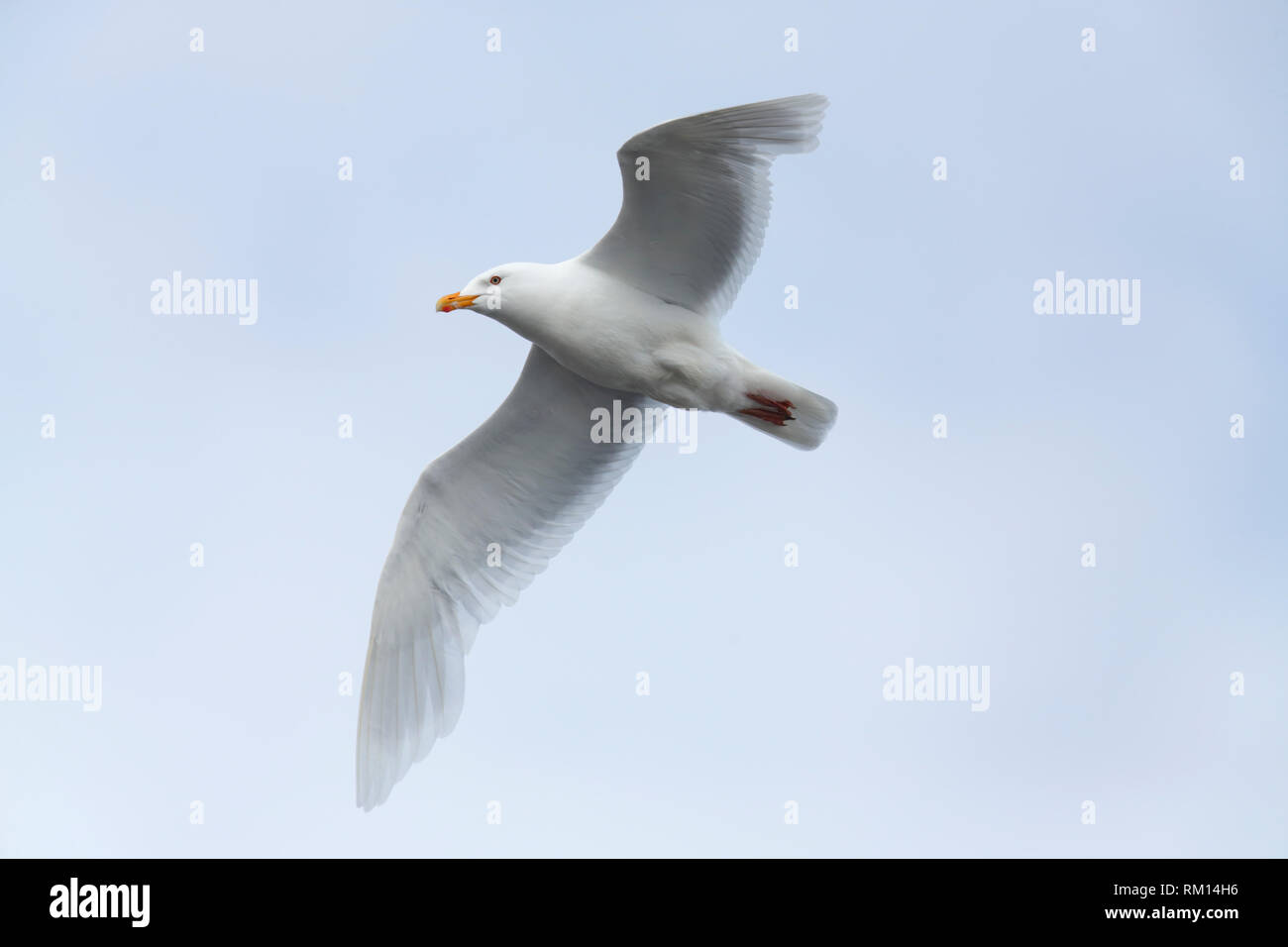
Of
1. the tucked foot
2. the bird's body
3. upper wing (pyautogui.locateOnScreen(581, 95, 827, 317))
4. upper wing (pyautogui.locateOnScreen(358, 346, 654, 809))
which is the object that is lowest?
upper wing (pyautogui.locateOnScreen(358, 346, 654, 809))

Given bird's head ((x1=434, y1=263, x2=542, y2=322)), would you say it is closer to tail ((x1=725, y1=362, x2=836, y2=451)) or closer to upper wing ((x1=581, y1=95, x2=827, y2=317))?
upper wing ((x1=581, y1=95, x2=827, y2=317))

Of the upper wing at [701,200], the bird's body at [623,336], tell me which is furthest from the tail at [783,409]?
the upper wing at [701,200]

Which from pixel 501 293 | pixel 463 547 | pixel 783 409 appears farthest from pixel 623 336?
pixel 463 547

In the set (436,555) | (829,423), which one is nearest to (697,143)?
(829,423)

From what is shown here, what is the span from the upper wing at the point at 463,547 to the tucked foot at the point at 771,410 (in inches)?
40.8

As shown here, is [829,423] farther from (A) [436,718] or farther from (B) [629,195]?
(A) [436,718]

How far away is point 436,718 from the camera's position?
32.1 ft

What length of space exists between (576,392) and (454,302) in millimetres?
1254

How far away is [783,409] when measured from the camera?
8.96 m

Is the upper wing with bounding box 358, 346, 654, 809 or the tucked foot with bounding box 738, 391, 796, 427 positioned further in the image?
the upper wing with bounding box 358, 346, 654, 809

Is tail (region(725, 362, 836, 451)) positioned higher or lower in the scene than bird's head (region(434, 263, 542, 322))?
lower

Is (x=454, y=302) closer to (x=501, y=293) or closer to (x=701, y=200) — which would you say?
(x=501, y=293)

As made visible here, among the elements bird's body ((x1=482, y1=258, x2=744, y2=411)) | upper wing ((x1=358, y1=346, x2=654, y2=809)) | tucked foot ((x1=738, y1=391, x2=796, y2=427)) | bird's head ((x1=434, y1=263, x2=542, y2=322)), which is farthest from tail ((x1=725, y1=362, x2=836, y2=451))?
bird's head ((x1=434, y1=263, x2=542, y2=322))

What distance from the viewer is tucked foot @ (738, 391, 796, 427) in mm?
8938
